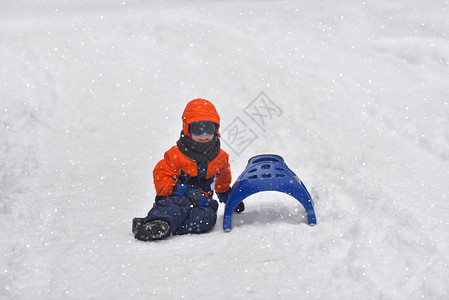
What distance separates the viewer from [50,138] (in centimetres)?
649

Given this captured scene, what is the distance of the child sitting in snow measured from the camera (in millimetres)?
3994

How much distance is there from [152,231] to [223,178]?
2.99ft

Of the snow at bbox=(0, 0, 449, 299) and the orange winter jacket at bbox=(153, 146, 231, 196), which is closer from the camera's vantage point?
the snow at bbox=(0, 0, 449, 299)

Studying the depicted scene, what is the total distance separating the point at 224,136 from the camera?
668cm

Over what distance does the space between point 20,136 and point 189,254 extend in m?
3.83

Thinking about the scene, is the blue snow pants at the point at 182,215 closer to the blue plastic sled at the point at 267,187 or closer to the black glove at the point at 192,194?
the black glove at the point at 192,194

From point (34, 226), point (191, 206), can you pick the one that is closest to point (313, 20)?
point (191, 206)

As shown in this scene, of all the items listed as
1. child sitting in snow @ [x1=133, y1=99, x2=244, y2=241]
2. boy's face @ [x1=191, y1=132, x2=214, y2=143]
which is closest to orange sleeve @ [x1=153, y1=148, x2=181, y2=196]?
child sitting in snow @ [x1=133, y1=99, x2=244, y2=241]

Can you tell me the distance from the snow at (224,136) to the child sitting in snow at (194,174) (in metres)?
0.19

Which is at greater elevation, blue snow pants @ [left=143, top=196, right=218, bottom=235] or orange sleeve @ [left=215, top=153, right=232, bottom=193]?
orange sleeve @ [left=215, top=153, right=232, bottom=193]

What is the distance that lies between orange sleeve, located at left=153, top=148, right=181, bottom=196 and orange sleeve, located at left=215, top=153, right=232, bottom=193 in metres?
0.38

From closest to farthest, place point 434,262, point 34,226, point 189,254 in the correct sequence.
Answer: point 434,262, point 189,254, point 34,226

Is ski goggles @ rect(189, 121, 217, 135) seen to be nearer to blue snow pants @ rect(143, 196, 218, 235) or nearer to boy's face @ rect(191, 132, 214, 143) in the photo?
boy's face @ rect(191, 132, 214, 143)

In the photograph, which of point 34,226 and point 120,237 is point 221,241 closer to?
point 120,237
